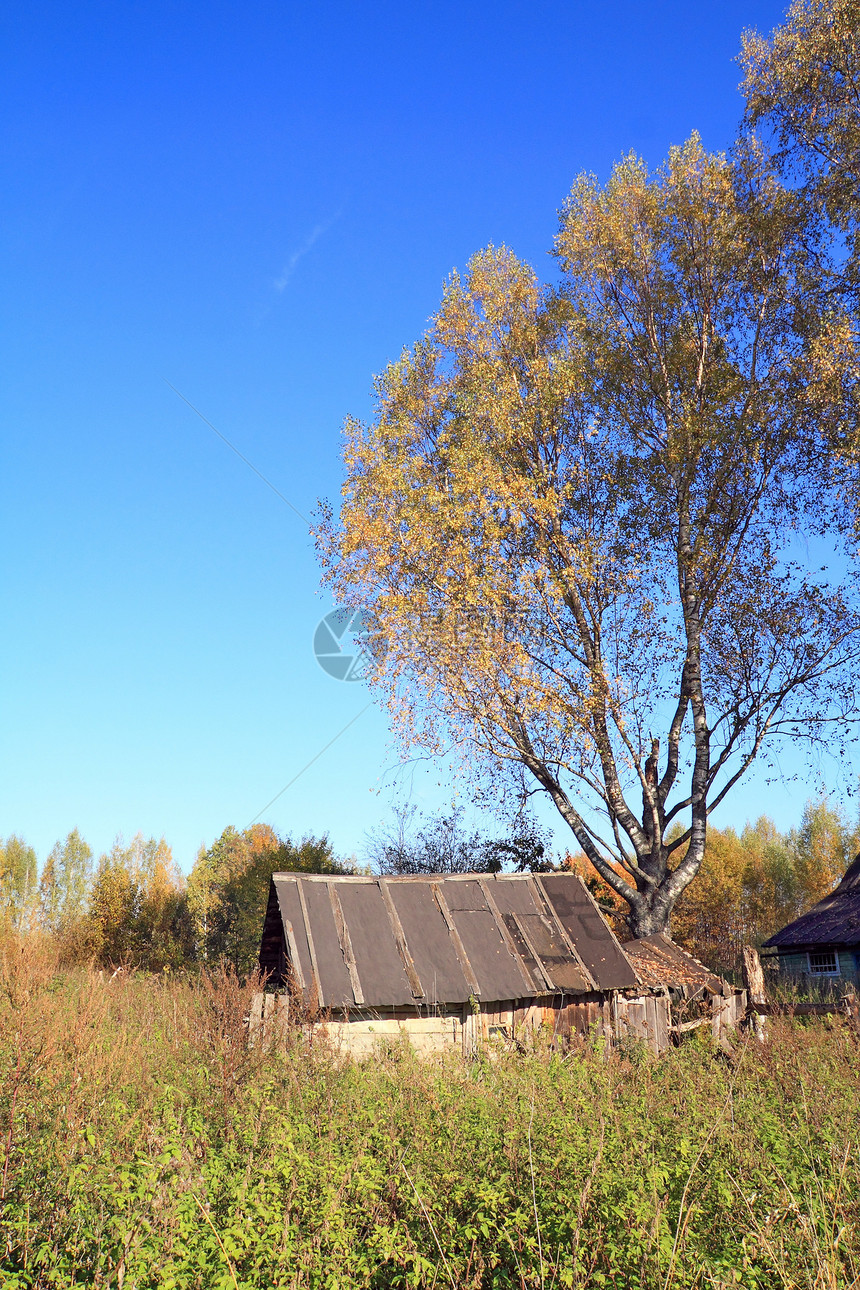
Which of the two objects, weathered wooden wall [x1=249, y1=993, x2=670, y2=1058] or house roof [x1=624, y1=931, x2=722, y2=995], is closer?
weathered wooden wall [x1=249, y1=993, x2=670, y2=1058]

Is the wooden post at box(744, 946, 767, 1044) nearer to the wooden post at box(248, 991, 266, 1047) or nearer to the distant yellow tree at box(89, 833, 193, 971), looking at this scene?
the wooden post at box(248, 991, 266, 1047)

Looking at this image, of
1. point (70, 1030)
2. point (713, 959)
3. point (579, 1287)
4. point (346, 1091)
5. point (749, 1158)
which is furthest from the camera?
point (713, 959)

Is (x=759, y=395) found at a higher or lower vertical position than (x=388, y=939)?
higher

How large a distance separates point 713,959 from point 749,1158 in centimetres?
3646

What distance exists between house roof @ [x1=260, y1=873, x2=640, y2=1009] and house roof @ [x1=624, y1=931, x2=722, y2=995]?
32.2 inches

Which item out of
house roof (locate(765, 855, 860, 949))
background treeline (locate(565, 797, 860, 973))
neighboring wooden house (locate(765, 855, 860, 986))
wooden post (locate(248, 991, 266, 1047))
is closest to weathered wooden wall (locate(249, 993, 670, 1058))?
wooden post (locate(248, 991, 266, 1047))

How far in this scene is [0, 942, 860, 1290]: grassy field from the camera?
16.1ft

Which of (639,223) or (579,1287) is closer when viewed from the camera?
(579,1287)

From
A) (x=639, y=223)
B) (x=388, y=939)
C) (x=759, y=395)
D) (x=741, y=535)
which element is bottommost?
(x=388, y=939)

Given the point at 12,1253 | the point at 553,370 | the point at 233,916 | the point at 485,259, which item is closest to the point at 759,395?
the point at 553,370

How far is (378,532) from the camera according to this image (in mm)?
19375

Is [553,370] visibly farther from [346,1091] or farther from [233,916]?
[233,916]

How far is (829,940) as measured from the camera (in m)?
27.5

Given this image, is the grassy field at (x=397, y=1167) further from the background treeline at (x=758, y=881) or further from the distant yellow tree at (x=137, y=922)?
the background treeline at (x=758, y=881)
